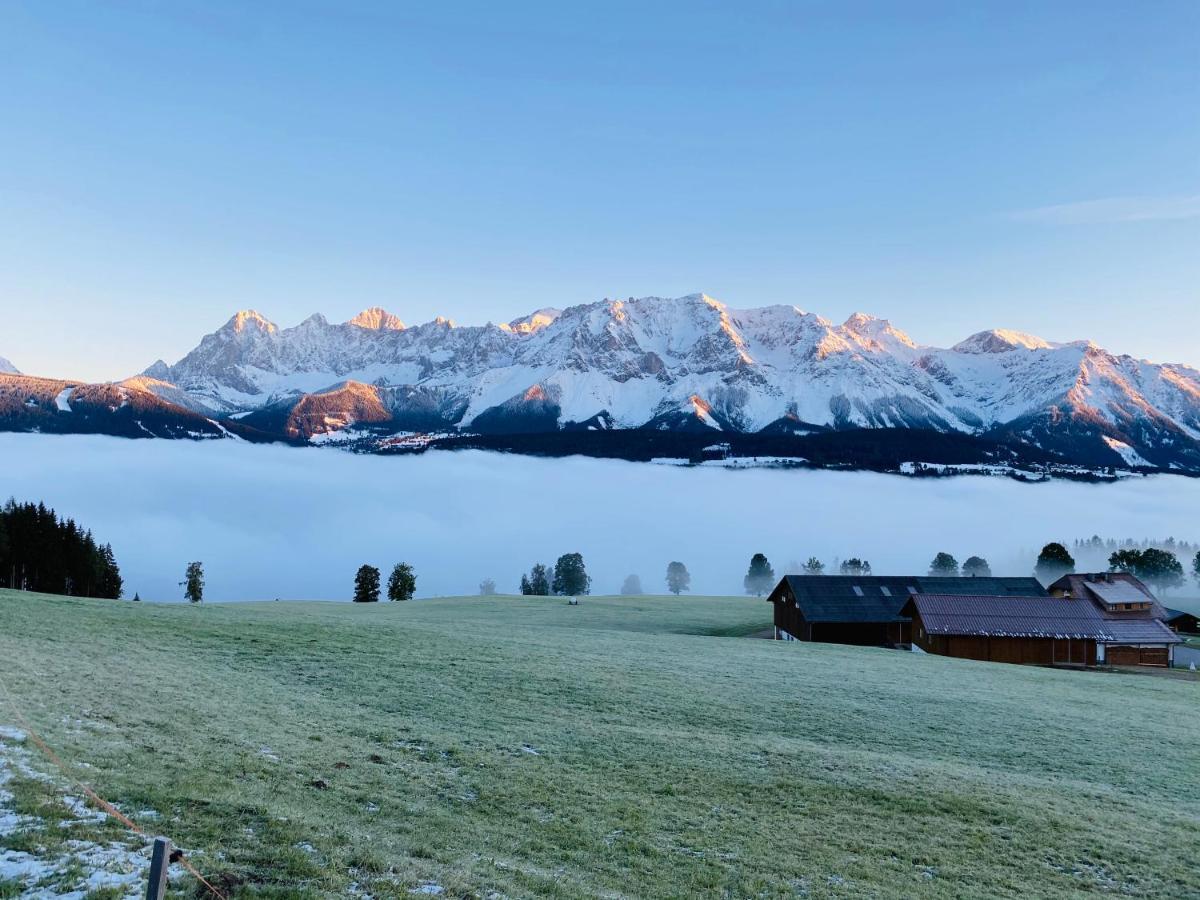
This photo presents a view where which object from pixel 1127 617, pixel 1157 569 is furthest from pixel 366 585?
pixel 1157 569

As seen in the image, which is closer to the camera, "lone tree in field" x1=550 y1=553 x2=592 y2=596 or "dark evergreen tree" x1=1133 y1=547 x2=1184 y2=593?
"dark evergreen tree" x1=1133 y1=547 x2=1184 y2=593

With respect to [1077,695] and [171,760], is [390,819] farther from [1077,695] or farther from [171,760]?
[1077,695]

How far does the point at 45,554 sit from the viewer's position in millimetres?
90000

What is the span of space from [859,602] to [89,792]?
74222 millimetres

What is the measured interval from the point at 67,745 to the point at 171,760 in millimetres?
2309

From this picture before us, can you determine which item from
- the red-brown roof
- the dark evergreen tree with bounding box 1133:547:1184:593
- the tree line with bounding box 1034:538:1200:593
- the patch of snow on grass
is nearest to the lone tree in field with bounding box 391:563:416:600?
the red-brown roof

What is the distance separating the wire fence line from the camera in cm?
1129

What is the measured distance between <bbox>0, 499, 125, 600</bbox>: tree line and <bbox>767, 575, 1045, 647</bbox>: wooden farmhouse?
76.9m

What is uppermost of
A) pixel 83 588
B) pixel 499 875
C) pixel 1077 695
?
pixel 499 875

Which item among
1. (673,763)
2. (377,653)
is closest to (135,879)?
(673,763)

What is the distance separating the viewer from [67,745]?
1750 centimetres

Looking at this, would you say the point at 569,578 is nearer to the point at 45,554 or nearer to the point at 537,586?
the point at 537,586

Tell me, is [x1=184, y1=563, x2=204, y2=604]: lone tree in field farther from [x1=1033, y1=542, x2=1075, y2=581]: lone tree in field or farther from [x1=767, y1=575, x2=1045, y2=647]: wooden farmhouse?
[x1=1033, y1=542, x2=1075, y2=581]: lone tree in field

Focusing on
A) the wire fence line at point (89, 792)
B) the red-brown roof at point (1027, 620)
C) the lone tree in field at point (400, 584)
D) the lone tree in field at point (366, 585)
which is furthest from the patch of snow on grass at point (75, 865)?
the lone tree in field at point (400, 584)
